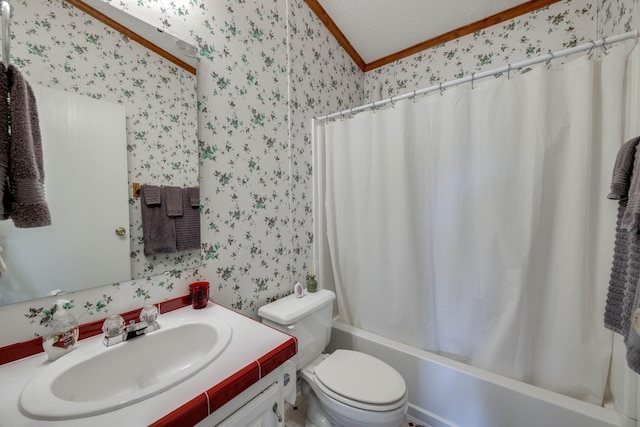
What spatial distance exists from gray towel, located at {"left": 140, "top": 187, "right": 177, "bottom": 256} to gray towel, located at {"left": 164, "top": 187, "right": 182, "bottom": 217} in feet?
0.05

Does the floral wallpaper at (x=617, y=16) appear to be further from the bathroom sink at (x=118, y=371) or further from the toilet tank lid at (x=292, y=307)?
the bathroom sink at (x=118, y=371)

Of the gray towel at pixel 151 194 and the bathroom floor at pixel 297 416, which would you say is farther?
the bathroom floor at pixel 297 416

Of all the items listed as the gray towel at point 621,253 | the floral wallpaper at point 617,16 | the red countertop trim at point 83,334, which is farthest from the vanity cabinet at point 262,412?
the floral wallpaper at point 617,16

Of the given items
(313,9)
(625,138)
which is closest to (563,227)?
(625,138)

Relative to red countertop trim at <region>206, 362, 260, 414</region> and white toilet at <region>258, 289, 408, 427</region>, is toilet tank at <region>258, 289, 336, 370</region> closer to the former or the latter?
white toilet at <region>258, 289, 408, 427</region>

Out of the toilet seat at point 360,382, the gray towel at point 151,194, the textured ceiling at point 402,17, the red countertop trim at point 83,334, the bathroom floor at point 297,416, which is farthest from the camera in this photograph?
the textured ceiling at point 402,17

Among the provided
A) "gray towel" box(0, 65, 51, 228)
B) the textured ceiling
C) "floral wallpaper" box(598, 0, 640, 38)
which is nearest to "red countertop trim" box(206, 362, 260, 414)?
"gray towel" box(0, 65, 51, 228)

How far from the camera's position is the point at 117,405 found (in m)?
0.53

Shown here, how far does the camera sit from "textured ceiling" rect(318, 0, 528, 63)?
1.56 metres

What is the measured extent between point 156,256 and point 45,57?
69cm

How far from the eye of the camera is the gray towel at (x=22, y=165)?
571 mm

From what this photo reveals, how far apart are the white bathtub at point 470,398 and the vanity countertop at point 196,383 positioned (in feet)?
3.04

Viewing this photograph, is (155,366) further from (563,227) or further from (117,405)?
(563,227)

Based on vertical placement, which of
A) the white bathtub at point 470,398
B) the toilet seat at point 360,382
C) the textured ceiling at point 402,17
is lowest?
the white bathtub at point 470,398
